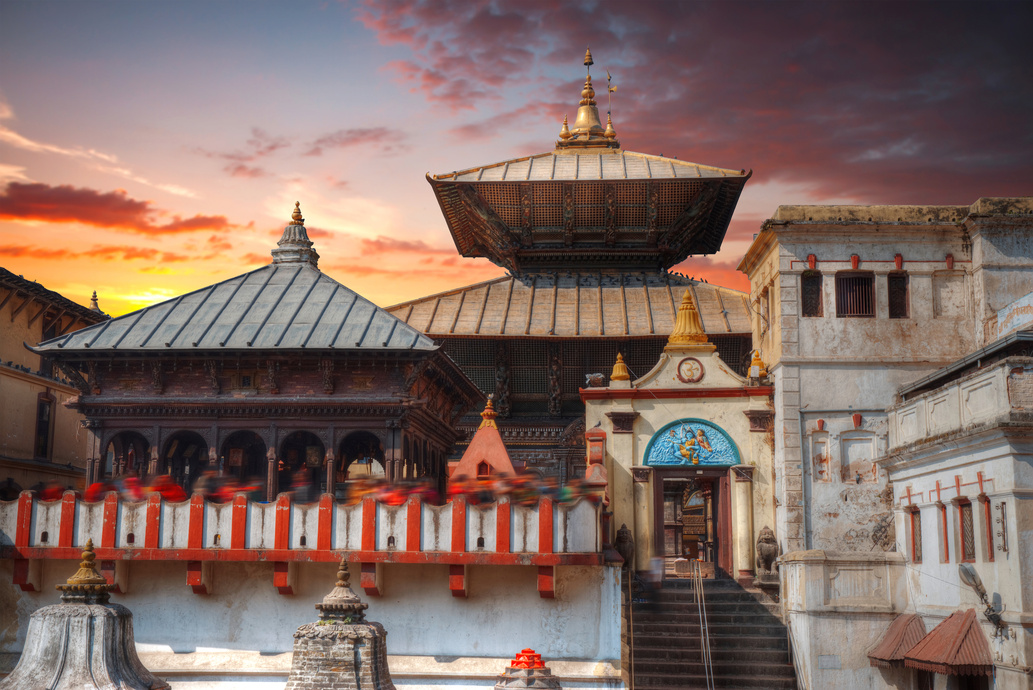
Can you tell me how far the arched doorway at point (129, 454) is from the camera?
28.7 m

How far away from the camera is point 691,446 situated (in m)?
27.6

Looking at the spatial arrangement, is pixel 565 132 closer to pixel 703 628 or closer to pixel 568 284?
pixel 568 284

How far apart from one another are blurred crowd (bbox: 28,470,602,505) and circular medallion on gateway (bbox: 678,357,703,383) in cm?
404

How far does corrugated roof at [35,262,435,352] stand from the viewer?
27297mm

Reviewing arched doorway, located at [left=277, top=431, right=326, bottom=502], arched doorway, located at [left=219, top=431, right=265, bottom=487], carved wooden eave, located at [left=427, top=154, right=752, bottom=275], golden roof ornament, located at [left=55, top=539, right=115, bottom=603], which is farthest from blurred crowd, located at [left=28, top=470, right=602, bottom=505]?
carved wooden eave, located at [left=427, top=154, right=752, bottom=275]

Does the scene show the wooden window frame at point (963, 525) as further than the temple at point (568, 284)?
No

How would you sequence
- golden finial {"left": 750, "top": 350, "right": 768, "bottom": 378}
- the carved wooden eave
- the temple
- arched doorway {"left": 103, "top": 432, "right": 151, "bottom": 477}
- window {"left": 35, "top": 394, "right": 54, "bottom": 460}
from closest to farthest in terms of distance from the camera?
golden finial {"left": 750, "top": 350, "right": 768, "bottom": 378}
arched doorway {"left": 103, "top": 432, "right": 151, "bottom": 477}
the temple
window {"left": 35, "top": 394, "right": 54, "bottom": 460}
the carved wooden eave

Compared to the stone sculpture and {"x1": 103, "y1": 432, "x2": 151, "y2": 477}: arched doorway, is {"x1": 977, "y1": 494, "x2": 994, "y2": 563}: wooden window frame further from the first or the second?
{"x1": 103, "y1": 432, "x2": 151, "y2": 477}: arched doorway

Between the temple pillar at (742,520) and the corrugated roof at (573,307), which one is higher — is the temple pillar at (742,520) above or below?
below

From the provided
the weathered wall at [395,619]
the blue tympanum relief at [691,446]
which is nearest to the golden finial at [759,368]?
the blue tympanum relief at [691,446]

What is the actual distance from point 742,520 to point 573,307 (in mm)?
11357

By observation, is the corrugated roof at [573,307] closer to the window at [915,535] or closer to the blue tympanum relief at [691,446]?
the blue tympanum relief at [691,446]

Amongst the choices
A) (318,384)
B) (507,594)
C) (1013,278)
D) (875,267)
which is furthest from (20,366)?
(1013,278)

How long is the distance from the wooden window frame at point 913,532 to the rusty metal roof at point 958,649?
7.66ft
